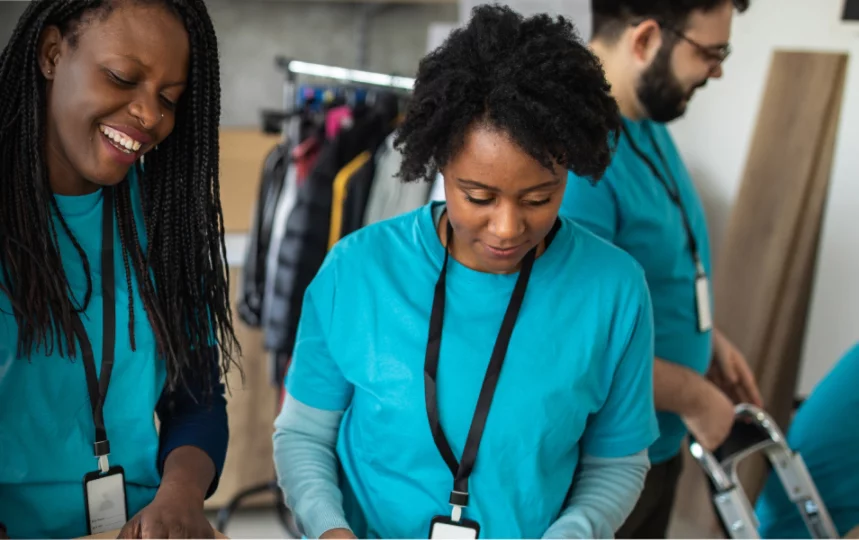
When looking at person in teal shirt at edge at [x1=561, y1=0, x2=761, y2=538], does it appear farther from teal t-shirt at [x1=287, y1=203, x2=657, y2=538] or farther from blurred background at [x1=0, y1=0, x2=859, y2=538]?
blurred background at [x1=0, y1=0, x2=859, y2=538]

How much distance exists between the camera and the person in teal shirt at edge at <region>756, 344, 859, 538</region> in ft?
5.85

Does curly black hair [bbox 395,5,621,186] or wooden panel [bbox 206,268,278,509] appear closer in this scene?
curly black hair [bbox 395,5,621,186]

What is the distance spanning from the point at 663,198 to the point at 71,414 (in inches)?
41.8

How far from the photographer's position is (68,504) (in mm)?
1138

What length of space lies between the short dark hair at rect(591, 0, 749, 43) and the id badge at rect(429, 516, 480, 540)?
0.93m

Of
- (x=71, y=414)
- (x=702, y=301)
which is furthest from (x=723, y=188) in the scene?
(x=71, y=414)

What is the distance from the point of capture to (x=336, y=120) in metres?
3.00

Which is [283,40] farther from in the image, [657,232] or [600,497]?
[600,497]

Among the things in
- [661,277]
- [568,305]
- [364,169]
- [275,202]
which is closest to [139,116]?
[568,305]

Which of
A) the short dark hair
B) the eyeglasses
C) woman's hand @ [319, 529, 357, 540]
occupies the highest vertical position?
the short dark hair

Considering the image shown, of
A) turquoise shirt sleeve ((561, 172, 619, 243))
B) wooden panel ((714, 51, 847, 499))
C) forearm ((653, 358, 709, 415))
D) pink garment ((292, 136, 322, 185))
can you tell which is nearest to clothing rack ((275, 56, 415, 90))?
pink garment ((292, 136, 322, 185))

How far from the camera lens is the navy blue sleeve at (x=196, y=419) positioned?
1.24 meters

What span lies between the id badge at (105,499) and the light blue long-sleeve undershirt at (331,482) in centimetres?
21

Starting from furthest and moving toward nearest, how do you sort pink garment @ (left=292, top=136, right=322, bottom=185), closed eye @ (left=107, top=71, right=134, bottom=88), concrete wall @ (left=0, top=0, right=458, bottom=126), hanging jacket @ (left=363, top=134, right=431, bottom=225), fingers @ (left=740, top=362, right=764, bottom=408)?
concrete wall @ (left=0, top=0, right=458, bottom=126) < pink garment @ (left=292, top=136, right=322, bottom=185) < hanging jacket @ (left=363, top=134, right=431, bottom=225) < fingers @ (left=740, top=362, right=764, bottom=408) < closed eye @ (left=107, top=71, right=134, bottom=88)
